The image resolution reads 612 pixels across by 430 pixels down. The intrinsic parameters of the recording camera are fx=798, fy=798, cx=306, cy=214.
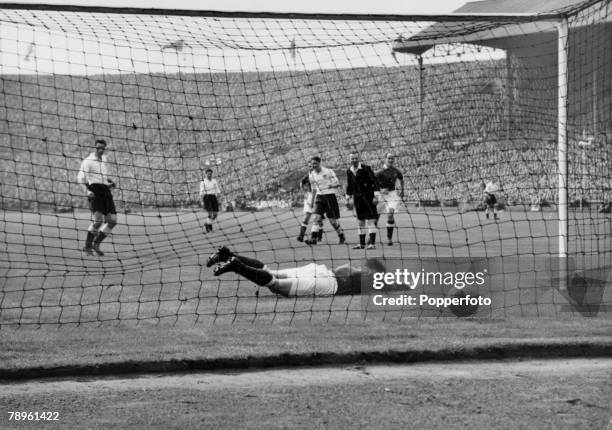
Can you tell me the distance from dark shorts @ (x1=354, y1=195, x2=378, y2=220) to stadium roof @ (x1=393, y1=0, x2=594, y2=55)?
501 centimetres

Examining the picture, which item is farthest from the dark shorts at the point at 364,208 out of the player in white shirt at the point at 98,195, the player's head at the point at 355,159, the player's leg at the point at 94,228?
the player's leg at the point at 94,228

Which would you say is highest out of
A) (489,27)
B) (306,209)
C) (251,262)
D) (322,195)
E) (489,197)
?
(489,27)

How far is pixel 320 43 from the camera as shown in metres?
8.72

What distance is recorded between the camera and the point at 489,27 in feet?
28.0

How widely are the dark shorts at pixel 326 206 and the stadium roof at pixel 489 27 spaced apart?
599 centimetres

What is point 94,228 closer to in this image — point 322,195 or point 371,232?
point 322,195

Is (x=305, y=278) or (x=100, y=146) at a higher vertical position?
(x=100, y=146)

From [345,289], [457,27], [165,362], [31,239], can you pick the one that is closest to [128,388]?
[165,362]

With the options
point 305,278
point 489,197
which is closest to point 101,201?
point 305,278

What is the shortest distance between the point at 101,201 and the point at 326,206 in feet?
14.1

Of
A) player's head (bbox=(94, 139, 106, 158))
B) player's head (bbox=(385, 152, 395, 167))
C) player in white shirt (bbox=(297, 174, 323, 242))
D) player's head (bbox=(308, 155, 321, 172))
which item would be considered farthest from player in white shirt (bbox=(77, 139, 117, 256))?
player's head (bbox=(385, 152, 395, 167))

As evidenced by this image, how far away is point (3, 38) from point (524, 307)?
18.9 ft

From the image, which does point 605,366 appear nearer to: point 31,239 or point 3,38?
point 3,38

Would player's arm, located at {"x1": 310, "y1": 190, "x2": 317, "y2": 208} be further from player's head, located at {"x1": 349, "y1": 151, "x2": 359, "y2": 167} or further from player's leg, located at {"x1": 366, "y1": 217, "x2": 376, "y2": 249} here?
player's head, located at {"x1": 349, "y1": 151, "x2": 359, "y2": 167}
